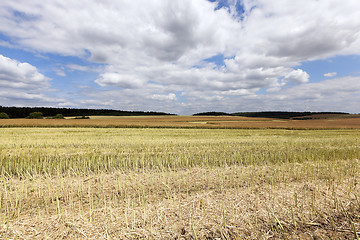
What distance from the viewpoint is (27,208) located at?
17.6ft

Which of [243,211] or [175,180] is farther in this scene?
[175,180]

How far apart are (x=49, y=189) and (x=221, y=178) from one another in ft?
21.1

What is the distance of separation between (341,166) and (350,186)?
3.46 meters

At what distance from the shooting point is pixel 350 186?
6.41 metres

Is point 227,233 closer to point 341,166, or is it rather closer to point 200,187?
point 200,187

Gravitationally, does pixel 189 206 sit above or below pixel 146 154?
above

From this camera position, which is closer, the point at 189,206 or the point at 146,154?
the point at 189,206

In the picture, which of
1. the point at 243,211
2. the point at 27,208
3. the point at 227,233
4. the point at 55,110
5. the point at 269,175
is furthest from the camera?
the point at 55,110

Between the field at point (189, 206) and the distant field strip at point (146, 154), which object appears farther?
the distant field strip at point (146, 154)

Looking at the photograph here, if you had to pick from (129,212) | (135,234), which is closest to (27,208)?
(129,212)

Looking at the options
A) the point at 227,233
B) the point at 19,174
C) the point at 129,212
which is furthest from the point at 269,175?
the point at 19,174

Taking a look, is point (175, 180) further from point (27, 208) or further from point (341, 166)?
point (341, 166)

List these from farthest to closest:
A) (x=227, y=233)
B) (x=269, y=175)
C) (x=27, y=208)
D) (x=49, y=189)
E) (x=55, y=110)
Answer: (x=55, y=110), (x=269, y=175), (x=49, y=189), (x=27, y=208), (x=227, y=233)

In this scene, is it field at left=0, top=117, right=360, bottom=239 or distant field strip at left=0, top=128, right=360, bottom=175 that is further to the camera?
distant field strip at left=0, top=128, right=360, bottom=175
